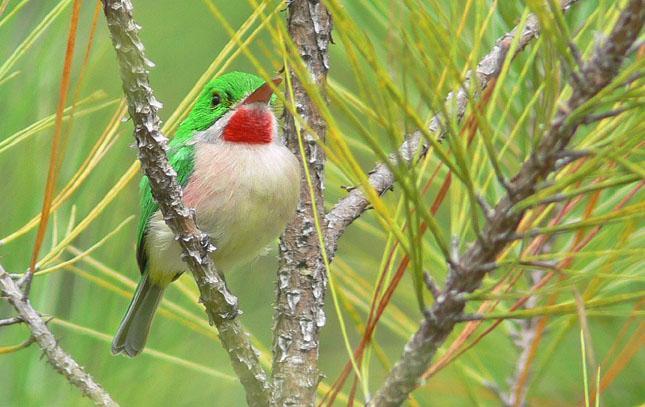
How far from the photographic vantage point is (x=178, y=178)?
2.56 m

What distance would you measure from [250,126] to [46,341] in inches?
43.7

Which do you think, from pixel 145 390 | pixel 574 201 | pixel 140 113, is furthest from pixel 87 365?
pixel 574 201

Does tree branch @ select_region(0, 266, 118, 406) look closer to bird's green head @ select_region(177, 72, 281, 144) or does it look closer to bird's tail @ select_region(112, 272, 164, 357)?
bird's tail @ select_region(112, 272, 164, 357)

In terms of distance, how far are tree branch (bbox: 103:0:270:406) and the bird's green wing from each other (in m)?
0.79

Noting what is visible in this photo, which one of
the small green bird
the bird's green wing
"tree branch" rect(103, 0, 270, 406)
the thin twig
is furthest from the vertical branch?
the bird's green wing

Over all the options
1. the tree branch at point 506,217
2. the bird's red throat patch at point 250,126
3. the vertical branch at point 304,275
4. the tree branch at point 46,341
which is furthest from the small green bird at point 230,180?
the tree branch at point 506,217

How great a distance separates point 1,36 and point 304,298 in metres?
0.92

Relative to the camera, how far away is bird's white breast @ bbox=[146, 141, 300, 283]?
7.70 ft

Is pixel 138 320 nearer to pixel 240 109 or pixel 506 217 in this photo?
pixel 240 109

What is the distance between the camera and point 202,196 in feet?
8.10

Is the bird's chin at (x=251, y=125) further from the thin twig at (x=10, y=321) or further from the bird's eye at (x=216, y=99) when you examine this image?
the thin twig at (x=10, y=321)

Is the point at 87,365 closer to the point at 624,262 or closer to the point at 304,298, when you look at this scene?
the point at 304,298

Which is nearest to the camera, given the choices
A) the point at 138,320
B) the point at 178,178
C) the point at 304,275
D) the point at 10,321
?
the point at 10,321

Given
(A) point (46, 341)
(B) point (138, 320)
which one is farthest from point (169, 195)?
(B) point (138, 320)
